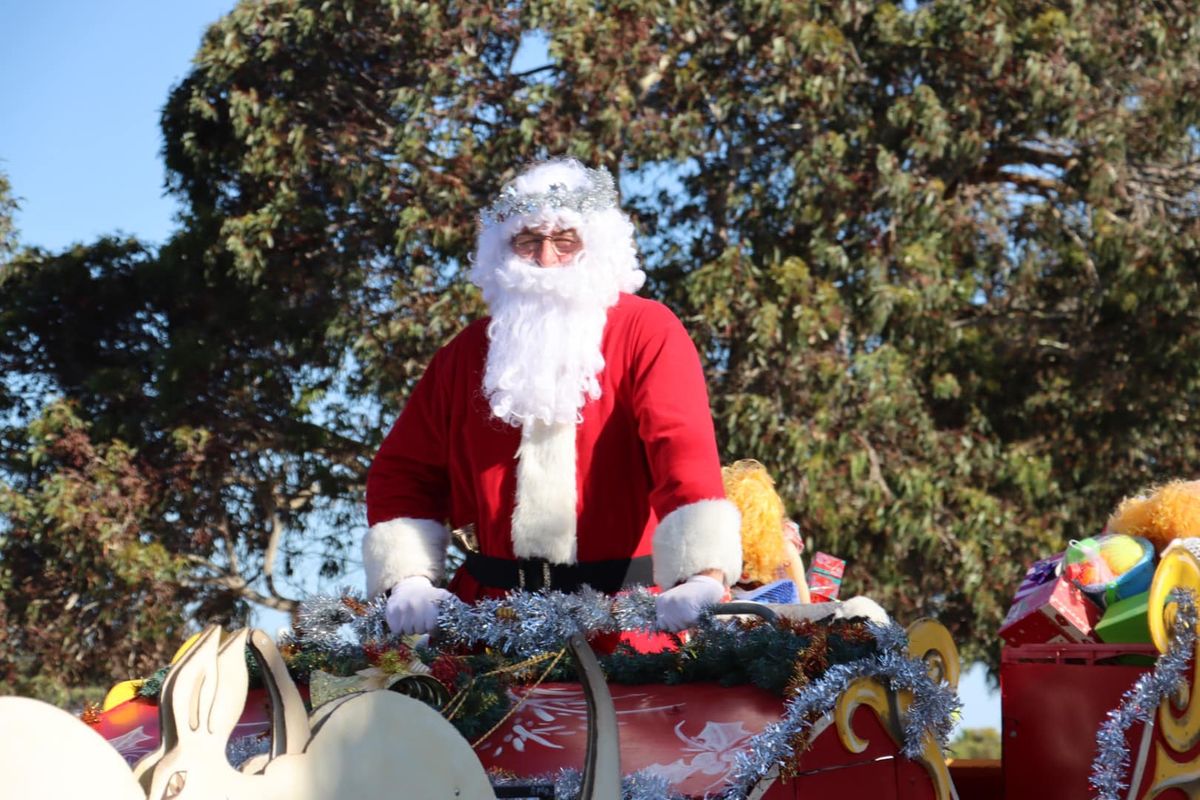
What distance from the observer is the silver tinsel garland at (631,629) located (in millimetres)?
2621

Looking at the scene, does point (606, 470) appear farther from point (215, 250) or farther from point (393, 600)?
point (215, 250)

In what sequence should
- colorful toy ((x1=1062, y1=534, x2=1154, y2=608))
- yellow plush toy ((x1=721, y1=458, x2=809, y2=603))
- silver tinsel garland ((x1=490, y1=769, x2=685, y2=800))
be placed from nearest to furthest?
silver tinsel garland ((x1=490, y1=769, x2=685, y2=800)), colorful toy ((x1=1062, y1=534, x2=1154, y2=608)), yellow plush toy ((x1=721, y1=458, x2=809, y2=603))

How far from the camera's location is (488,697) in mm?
2760

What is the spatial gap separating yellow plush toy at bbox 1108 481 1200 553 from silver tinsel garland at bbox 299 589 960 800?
1314 millimetres

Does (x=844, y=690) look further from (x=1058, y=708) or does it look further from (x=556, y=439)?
(x=1058, y=708)

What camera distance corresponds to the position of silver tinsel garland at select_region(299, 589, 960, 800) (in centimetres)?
262

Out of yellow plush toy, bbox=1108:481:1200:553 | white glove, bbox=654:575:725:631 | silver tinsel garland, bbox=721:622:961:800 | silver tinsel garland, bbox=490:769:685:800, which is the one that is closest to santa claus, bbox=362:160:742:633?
white glove, bbox=654:575:725:631

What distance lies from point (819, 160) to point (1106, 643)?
690cm

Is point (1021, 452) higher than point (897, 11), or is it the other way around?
point (897, 11)

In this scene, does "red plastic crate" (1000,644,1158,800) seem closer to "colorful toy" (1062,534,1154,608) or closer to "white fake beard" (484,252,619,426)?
"colorful toy" (1062,534,1154,608)

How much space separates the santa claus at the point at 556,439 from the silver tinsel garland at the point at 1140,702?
1062mm

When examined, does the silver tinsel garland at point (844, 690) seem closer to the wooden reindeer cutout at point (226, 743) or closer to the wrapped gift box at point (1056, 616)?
the wooden reindeer cutout at point (226, 743)

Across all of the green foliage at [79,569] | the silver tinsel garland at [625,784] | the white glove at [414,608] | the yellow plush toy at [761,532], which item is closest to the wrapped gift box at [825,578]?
the yellow plush toy at [761,532]

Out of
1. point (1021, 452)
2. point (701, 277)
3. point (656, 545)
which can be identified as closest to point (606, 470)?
point (656, 545)
